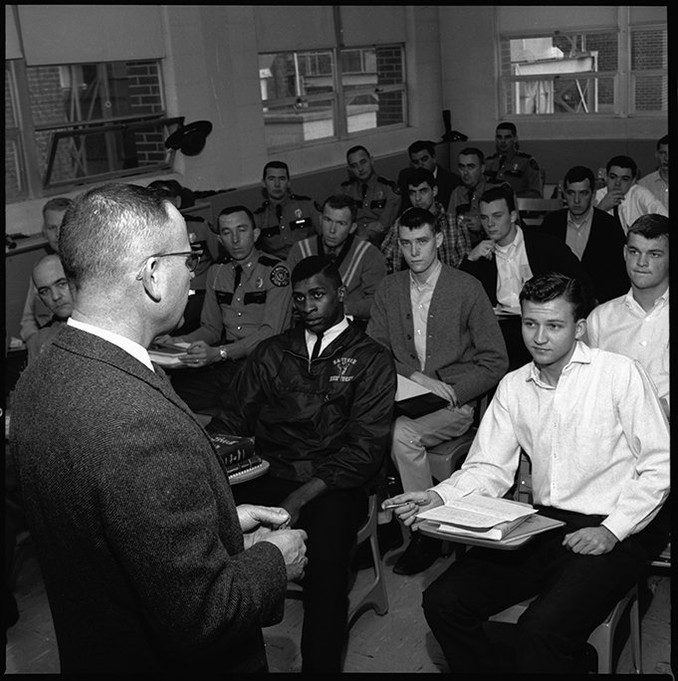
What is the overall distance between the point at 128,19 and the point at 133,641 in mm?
6941

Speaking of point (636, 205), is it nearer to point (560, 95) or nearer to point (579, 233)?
point (579, 233)

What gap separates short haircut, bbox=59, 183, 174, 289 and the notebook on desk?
2150 millimetres

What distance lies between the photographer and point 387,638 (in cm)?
325

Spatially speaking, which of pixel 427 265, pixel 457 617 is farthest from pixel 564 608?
pixel 427 265

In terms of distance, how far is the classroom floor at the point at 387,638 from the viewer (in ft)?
10.1

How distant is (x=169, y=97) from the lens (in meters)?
8.04

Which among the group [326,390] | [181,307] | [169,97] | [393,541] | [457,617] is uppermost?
[169,97]

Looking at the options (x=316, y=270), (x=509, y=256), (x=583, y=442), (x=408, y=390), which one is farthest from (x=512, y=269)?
(x=583, y=442)

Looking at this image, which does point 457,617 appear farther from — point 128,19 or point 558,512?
point 128,19

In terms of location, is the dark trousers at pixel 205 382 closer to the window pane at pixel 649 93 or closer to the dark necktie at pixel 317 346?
the dark necktie at pixel 317 346

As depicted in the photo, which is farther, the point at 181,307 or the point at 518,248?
the point at 518,248

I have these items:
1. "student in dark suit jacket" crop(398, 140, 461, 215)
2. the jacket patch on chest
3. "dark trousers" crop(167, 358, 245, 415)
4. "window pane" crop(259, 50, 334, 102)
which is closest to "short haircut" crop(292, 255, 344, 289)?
the jacket patch on chest

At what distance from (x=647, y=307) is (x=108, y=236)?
102 inches

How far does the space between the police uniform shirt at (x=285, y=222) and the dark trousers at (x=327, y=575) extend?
417 centimetres
